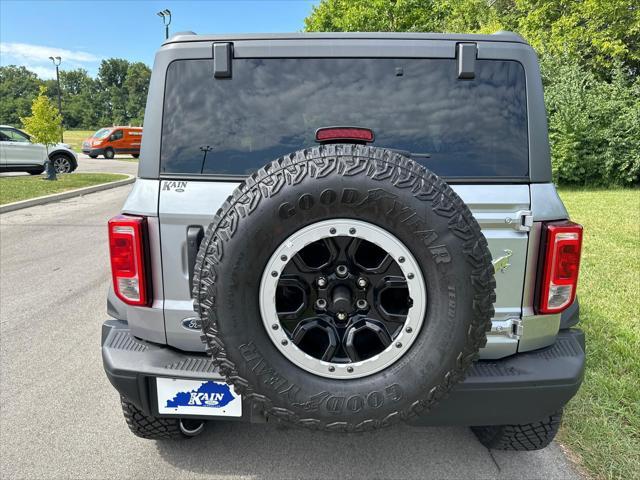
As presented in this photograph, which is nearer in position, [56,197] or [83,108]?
[56,197]

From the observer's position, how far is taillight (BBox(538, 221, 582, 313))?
1.94 m

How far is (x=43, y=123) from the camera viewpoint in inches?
603

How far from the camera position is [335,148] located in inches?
66.1

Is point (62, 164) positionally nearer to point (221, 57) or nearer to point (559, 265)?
point (221, 57)

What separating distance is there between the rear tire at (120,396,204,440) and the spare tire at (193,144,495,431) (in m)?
0.93

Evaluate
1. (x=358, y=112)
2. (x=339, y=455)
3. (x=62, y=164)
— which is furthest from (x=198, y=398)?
(x=62, y=164)

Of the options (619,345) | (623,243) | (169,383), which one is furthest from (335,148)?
(623,243)

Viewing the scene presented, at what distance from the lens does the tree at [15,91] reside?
265 ft

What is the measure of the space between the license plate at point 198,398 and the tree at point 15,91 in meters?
90.9

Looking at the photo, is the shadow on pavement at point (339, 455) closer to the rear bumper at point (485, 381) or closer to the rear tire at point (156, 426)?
the rear tire at point (156, 426)

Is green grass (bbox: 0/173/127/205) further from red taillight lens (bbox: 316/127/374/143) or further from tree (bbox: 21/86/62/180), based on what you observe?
red taillight lens (bbox: 316/127/374/143)

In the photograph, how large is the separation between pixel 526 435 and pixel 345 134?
1.80 meters

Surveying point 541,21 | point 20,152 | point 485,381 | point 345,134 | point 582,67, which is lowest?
point 485,381

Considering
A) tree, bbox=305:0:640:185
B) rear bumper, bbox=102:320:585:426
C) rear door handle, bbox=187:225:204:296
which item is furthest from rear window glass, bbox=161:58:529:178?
tree, bbox=305:0:640:185
